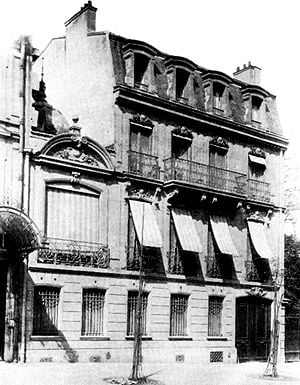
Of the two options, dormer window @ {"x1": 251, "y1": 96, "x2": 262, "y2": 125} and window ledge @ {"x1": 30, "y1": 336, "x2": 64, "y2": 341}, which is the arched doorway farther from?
dormer window @ {"x1": 251, "y1": 96, "x2": 262, "y2": 125}

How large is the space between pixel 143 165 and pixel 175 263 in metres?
4.29

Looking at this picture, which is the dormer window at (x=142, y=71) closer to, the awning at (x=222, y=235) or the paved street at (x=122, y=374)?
the awning at (x=222, y=235)

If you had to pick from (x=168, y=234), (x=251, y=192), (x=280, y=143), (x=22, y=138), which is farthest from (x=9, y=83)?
(x=280, y=143)

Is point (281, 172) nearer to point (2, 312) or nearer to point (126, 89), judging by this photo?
point (126, 89)

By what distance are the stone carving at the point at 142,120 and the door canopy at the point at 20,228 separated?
7.36m

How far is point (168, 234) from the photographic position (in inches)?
967

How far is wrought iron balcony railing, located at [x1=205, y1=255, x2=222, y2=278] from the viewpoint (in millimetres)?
25797

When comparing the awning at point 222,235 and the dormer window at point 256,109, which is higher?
the dormer window at point 256,109

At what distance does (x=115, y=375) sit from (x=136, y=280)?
17.5ft

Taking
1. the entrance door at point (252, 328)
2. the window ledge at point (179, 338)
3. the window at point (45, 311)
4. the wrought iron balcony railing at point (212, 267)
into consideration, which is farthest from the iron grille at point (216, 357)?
the window at point (45, 311)

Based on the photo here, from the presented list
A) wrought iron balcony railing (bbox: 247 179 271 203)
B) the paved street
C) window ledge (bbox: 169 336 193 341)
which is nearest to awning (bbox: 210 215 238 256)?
wrought iron balcony railing (bbox: 247 179 271 203)

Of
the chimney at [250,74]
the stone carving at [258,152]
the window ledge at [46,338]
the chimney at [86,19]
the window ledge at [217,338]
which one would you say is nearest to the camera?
the window ledge at [46,338]

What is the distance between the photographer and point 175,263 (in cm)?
2466

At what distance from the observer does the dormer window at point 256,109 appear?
29.4 metres
